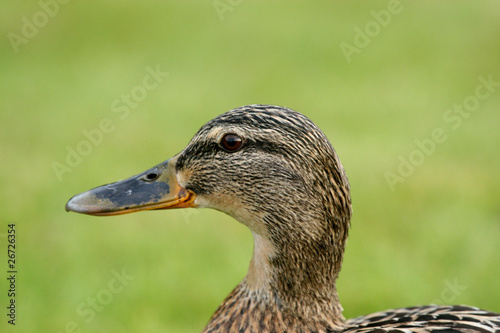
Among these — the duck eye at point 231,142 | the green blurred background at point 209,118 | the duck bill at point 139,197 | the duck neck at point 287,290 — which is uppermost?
the green blurred background at point 209,118

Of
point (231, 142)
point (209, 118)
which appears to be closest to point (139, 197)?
point (231, 142)

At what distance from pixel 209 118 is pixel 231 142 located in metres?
3.00

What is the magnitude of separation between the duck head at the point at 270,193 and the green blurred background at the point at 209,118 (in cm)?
126

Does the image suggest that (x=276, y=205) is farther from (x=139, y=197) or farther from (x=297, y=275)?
(x=139, y=197)

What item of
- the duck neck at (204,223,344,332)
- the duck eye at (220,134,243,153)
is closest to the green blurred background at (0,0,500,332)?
the duck neck at (204,223,344,332)

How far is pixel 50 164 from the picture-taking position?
4.28m

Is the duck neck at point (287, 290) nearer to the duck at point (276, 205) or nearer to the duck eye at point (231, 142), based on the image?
the duck at point (276, 205)

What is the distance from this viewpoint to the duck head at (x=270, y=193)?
6.19 feet

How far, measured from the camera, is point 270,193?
1931mm

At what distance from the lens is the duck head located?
1.89 meters

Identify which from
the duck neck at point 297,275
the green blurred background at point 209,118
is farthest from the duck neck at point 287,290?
the green blurred background at point 209,118

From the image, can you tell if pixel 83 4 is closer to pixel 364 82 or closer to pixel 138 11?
pixel 138 11

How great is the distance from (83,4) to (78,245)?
323 cm

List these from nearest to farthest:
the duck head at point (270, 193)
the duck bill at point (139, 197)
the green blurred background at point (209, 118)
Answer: the duck head at point (270, 193) < the duck bill at point (139, 197) < the green blurred background at point (209, 118)
